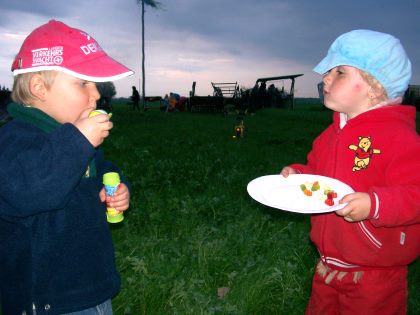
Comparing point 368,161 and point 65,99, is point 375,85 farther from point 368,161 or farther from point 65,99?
point 65,99

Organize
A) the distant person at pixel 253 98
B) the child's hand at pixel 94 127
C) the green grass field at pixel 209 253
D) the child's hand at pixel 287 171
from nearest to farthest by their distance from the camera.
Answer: the child's hand at pixel 94 127, the child's hand at pixel 287 171, the green grass field at pixel 209 253, the distant person at pixel 253 98

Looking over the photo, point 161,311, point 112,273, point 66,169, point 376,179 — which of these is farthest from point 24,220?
point 376,179

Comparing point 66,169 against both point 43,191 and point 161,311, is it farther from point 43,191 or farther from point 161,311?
point 161,311

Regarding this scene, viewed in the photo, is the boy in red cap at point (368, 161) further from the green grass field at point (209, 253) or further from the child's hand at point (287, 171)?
the green grass field at point (209, 253)

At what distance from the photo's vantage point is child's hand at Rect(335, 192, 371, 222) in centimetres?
212

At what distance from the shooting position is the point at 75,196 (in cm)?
201

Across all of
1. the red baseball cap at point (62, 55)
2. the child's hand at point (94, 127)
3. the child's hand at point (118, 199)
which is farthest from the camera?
the child's hand at point (118, 199)

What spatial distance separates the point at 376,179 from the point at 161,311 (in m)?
1.99

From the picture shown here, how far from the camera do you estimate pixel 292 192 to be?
2.60 metres

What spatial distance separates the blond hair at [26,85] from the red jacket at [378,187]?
1811mm

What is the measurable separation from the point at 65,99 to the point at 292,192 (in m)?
1.55

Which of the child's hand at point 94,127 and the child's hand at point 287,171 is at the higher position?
the child's hand at point 94,127

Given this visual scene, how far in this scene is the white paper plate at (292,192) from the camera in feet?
7.59

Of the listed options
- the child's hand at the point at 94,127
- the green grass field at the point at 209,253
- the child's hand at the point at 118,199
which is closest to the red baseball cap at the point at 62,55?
the child's hand at the point at 94,127
